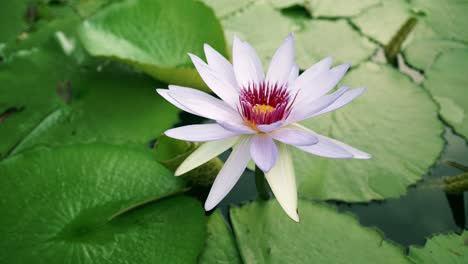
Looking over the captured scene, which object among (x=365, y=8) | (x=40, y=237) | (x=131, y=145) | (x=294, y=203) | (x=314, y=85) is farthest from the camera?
(x=365, y=8)

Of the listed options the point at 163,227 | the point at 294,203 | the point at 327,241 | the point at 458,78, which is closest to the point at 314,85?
the point at 294,203

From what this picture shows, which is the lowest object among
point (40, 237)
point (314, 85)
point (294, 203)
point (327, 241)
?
point (40, 237)

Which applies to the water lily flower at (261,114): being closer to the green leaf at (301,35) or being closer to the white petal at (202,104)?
the white petal at (202,104)

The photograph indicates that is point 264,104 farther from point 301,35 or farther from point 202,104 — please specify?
point 301,35

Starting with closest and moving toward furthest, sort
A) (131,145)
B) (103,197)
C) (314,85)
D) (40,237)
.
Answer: (314,85) → (40,237) → (103,197) → (131,145)

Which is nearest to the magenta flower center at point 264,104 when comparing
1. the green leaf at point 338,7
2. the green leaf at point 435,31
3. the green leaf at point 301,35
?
the green leaf at point 301,35

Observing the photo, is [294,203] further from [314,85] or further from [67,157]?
[67,157]

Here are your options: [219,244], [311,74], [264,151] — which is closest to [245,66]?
[311,74]
